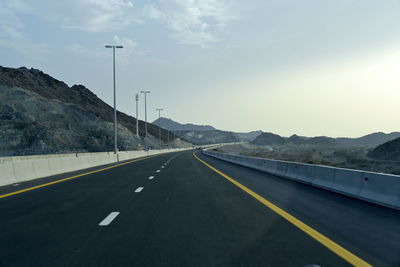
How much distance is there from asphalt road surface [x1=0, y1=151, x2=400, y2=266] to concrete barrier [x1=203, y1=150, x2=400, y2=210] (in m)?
0.42

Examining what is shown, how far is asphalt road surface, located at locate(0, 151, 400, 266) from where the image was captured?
5828 millimetres

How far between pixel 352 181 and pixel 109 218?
301 inches

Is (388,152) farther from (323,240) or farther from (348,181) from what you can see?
(323,240)

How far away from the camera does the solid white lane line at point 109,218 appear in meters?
8.38

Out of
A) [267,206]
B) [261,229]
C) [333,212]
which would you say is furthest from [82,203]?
[333,212]

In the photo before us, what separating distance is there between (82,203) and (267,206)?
4733 millimetres

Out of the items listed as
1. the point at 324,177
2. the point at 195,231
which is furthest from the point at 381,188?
the point at 195,231

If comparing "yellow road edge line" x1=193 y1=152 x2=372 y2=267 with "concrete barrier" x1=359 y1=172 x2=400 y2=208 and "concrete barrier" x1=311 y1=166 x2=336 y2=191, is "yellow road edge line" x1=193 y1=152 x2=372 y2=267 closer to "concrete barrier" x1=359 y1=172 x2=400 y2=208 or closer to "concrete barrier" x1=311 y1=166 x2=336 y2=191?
"concrete barrier" x1=359 y1=172 x2=400 y2=208

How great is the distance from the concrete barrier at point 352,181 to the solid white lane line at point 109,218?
6.51 m

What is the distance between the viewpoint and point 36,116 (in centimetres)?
9556

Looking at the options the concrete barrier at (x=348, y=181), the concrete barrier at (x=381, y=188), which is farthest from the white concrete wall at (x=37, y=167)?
the concrete barrier at (x=381, y=188)

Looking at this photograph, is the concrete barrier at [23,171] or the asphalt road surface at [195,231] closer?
the asphalt road surface at [195,231]

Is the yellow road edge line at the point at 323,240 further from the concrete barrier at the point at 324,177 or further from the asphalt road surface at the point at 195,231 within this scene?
the concrete barrier at the point at 324,177

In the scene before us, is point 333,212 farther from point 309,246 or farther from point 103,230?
point 103,230
